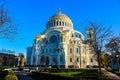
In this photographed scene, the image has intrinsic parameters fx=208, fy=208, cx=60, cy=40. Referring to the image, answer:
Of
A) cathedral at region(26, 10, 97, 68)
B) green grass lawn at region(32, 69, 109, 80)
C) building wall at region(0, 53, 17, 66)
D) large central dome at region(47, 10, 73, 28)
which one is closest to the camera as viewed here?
green grass lawn at region(32, 69, 109, 80)

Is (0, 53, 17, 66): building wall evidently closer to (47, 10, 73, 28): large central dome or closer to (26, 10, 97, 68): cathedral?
(26, 10, 97, 68): cathedral

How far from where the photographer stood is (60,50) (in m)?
94.9

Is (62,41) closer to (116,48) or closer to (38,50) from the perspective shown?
(38,50)

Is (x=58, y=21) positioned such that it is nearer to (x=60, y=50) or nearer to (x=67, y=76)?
(x=60, y=50)

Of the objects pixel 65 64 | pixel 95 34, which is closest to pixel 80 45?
pixel 65 64

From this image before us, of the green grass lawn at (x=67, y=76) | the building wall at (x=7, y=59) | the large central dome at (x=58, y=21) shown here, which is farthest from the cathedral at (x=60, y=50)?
the green grass lawn at (x=67, y=76)

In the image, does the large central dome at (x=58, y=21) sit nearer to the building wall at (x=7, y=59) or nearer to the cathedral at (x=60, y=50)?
the cathedral at (x=60, y=50)

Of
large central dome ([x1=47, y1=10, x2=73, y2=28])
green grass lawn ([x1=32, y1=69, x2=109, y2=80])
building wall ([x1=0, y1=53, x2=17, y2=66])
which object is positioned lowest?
green grass lawn ([x1=32, y1=69, x2=109, y2=80])

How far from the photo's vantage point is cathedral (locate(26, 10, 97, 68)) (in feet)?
315

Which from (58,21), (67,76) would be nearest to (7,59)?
(58,21)

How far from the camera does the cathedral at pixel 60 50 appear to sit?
Result: 9594 centimetres

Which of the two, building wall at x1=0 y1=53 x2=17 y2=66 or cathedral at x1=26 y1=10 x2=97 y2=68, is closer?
cathedral at x1=26 y1=10 x2=97 y2=68

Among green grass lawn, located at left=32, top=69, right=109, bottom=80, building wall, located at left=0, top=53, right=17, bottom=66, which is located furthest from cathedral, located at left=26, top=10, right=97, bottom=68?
green grass lawn, located at left=32, top=69, right=109, bottom=80

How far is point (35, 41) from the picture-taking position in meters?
104
